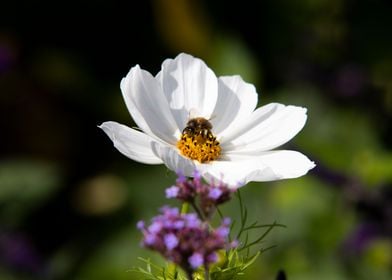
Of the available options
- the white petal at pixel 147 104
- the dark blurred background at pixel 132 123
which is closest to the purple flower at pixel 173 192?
the white petal at pixel 147 104

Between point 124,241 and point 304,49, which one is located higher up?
point 304,49

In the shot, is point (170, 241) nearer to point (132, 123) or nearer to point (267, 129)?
point (267, 129)

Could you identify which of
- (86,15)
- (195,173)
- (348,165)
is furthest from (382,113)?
(195,173)

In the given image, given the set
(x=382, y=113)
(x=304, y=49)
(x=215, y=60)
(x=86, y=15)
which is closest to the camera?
(x=382, y=113)

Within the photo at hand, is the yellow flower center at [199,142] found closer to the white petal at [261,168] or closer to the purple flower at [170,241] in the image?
the white petal at [261,168]

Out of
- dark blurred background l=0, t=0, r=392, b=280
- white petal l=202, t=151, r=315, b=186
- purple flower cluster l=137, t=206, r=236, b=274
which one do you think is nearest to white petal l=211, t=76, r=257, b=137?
white petal l=202, t=151, r=315, b=186

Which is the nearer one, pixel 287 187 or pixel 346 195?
pixel 346 195

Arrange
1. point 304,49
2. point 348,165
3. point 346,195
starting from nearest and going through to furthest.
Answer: point 346,195
point 348,165
point 304,49

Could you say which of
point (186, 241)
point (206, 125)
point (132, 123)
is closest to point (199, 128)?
point (206, 125)

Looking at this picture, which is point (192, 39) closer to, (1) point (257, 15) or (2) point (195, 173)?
(1) point (257, 15)
